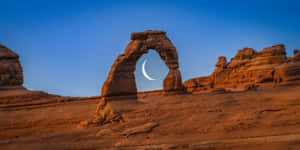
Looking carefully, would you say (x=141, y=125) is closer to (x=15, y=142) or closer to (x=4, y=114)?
(x=15, y=142)

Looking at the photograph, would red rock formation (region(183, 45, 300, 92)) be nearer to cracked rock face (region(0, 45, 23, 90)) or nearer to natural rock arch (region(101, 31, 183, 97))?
natural rock arch (region(101, 31, 183, 97))

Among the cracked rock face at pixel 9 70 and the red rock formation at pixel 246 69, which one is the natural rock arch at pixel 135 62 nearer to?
the red rock formation at pixel 246 69

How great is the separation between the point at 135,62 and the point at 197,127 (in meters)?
7.10

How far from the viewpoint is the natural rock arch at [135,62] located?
15614 mm

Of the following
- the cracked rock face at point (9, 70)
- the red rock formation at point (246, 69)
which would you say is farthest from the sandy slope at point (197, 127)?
the cracked rock face at point (9, 70)

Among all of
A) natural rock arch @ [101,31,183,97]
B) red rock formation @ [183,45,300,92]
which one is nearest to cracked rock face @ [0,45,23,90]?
natural rock arch @ [101,31,183,97]

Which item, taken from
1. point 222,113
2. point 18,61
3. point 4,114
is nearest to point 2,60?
point 18,61

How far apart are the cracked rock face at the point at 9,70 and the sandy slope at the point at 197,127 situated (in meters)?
16.6

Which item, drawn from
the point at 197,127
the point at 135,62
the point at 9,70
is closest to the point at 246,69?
the point at 135,62

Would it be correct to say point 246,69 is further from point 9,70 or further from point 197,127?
point 9,70

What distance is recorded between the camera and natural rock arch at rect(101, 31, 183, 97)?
15.6 m

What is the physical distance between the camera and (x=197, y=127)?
35.6ft

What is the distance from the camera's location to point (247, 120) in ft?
34.9

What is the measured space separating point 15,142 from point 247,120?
10575mm
